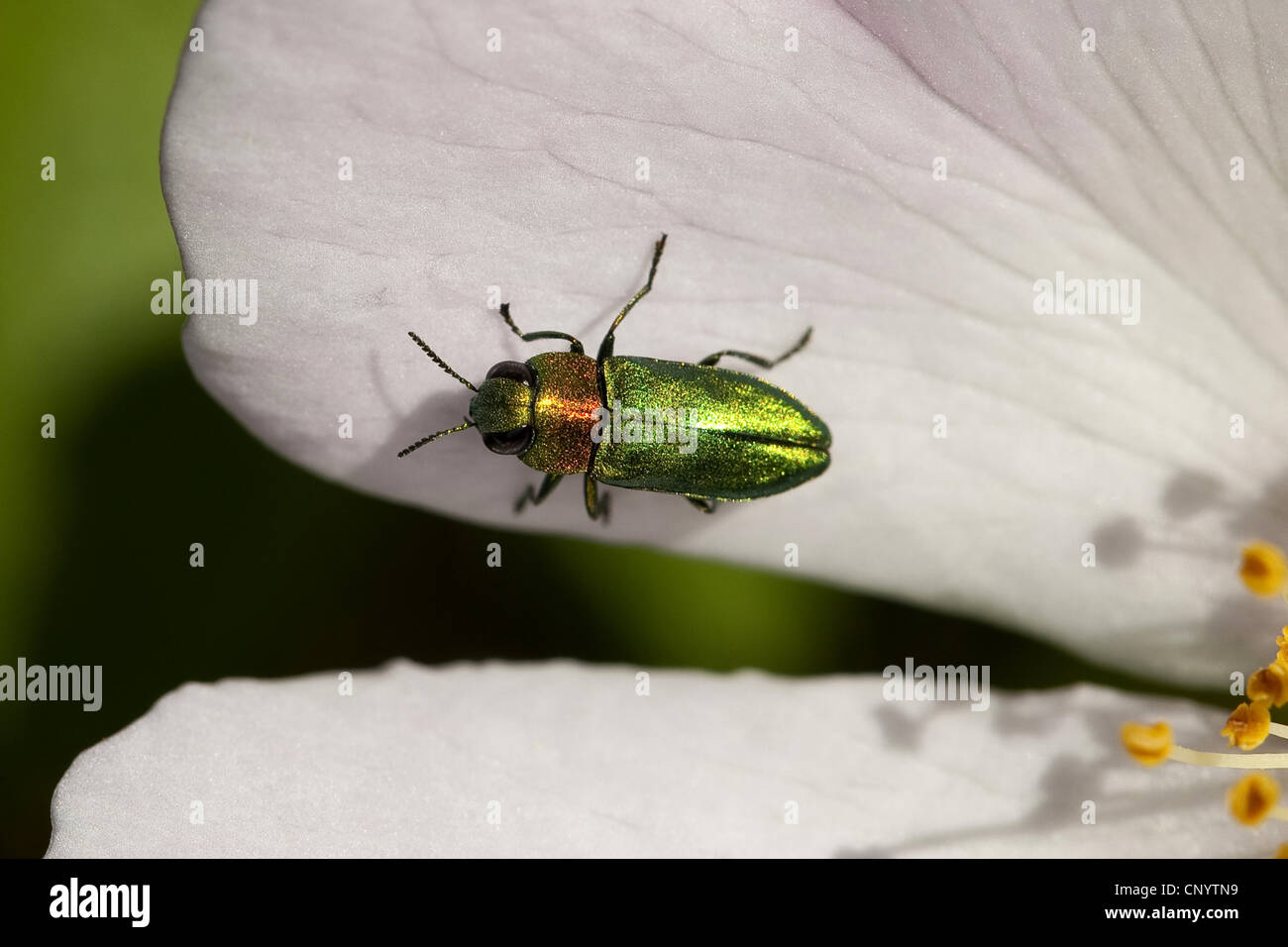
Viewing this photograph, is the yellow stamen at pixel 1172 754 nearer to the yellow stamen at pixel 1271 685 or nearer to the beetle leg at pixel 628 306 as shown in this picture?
the yellow stamen at pixel 1271 685

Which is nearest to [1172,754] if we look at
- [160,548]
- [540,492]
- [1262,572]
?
[1262,572]

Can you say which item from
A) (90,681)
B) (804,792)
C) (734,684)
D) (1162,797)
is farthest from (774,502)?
(90,681)

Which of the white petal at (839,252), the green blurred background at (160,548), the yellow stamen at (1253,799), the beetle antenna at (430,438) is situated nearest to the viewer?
the white petal at (839,252)

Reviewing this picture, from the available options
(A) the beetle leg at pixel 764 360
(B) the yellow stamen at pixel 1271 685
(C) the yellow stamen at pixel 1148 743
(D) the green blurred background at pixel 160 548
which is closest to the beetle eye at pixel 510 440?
(A) the beetle leg at pixel 764 360

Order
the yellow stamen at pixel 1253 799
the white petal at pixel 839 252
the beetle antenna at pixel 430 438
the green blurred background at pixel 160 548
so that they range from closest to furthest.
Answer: the white petal at pixel 839 252
the yellow stamen at pixel 1253 799
the beetle antenna at pixel 430 438
the green blurred background at pixel 160 548

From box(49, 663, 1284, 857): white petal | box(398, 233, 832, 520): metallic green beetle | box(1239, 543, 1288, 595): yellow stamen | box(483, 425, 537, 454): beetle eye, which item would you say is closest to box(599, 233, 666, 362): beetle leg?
box(398, 233, 832, 520): metallic green beetle

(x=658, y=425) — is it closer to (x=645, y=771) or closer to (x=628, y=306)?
(x=628, y=306)
